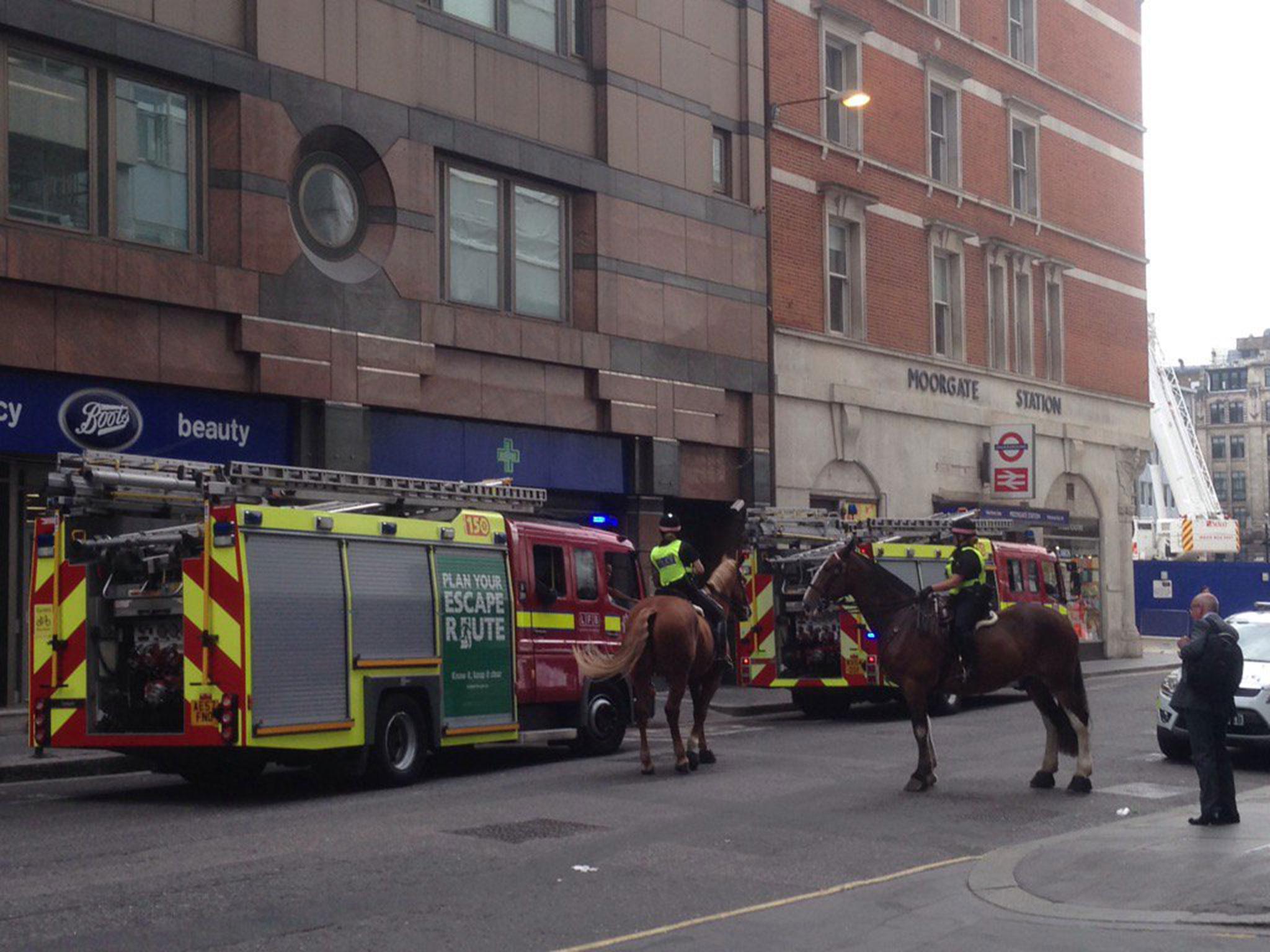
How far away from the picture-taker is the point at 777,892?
10.5m

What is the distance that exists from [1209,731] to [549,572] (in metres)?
7.42

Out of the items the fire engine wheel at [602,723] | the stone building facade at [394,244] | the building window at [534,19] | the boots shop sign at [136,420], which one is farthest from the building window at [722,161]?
the fire engine wheel at [602,723]

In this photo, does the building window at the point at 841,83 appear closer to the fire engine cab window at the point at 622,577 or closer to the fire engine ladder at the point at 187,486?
the fire engine cab window at the point at 622,577

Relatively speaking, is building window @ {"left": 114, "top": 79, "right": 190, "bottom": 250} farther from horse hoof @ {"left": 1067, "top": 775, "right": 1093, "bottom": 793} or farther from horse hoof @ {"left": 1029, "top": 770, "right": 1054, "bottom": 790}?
horse hoof @ {"left": 1067, "top": 775, "right": 1093, "bottom": 793}

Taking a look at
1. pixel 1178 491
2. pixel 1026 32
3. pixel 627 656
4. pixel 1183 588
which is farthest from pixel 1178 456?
pixel 627 656

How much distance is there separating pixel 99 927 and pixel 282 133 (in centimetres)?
1508

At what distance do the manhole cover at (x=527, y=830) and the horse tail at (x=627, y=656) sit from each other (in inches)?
131

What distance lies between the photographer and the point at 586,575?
18.5m

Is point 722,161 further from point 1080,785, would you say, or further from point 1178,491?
point 1178,491

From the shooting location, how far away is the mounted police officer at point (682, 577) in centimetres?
1697

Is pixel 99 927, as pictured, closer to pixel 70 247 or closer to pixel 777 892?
pixel 777 892

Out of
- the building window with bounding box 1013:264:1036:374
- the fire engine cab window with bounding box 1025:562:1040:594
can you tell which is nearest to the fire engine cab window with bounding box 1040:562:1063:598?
the fire engine cab window with bounding box 1025:562:1040:594

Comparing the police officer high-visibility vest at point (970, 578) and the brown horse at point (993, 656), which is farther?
the brown horse at point (993, 656)

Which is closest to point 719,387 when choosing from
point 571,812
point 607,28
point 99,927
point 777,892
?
point 607,28
